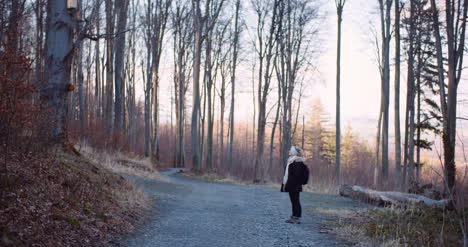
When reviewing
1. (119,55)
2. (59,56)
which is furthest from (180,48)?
(59,56)

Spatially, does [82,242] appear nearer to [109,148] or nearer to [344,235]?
[344,235]

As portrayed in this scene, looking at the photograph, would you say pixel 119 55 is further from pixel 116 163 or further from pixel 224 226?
pixel 224 226

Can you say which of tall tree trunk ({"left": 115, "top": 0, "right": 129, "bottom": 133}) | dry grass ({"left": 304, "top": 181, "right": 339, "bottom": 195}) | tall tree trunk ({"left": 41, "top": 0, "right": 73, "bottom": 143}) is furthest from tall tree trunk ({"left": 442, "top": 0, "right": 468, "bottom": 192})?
tall tree trunk ({"left": 115, "top": 0, "right": 129, "bottom": 133})

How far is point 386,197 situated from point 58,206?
31.7 feet

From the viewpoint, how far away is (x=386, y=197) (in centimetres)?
1240

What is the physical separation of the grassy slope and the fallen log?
281 inches

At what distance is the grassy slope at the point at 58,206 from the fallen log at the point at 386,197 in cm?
713

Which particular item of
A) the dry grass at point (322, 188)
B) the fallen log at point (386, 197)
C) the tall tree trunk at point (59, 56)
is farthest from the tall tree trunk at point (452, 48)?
the tall tree trunk at point (59, 56)

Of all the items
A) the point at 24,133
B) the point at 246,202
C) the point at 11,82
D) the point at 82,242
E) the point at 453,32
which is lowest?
the point at 246,202

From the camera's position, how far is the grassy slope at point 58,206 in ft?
15.8

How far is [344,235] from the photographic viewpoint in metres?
7.12

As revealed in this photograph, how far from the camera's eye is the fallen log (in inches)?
422

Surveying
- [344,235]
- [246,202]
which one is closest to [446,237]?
[344,235]

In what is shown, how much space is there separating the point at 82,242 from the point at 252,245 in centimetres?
247
